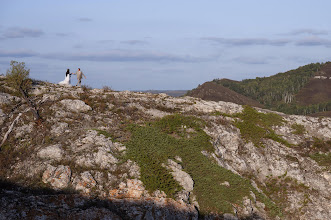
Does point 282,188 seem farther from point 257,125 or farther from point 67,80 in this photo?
point 67,80

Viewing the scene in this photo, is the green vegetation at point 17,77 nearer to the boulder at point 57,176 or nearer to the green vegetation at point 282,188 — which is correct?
the boulder at point 57,176

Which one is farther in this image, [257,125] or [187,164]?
[257,125]

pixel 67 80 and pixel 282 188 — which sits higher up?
pixel 67 80

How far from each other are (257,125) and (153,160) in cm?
1360

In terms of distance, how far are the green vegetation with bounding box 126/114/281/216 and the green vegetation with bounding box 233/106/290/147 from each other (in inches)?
198

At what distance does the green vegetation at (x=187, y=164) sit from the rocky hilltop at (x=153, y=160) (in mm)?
81

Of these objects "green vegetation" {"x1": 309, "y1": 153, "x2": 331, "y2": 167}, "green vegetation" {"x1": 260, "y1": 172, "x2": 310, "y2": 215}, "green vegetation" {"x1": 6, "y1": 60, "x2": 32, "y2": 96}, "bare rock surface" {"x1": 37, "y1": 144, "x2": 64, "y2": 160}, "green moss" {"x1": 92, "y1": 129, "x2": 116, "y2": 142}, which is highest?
"green vegetation" {"x1": 6, "y1": 60, "x2": 32, "y2": 96}

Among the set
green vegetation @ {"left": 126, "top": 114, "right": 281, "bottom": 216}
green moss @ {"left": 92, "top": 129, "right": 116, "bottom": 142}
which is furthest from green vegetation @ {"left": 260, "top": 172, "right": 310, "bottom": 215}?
green moss @ {"left": 92, "top": 129, "right": 116, "bottom": 142}

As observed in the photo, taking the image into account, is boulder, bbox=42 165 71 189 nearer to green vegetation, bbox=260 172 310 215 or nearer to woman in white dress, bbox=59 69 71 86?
green vegetation, bbox=260 172 310 215

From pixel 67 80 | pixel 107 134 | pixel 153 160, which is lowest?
pixel 153 160

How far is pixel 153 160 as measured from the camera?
18.1 metres

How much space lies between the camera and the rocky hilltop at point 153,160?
1519 centimetres

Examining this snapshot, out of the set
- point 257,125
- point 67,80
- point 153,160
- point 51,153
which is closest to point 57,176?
point 51,153

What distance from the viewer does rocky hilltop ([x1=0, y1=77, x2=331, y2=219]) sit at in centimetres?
1519
